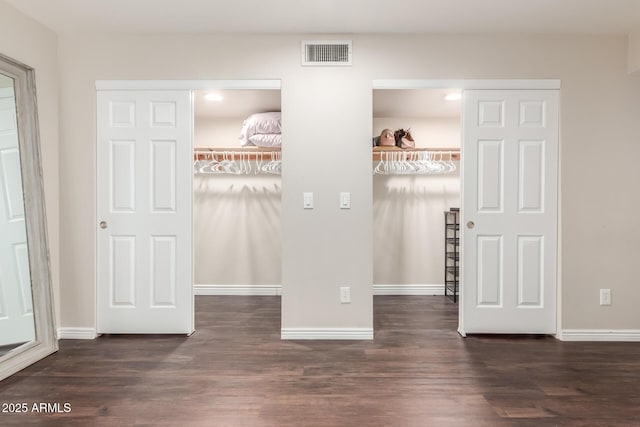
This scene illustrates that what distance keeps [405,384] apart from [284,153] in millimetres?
1860

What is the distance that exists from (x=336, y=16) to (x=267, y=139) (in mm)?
1675

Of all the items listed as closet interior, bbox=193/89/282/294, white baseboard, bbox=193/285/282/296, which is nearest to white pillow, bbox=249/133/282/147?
closet interior, bbox=193/89/282/294

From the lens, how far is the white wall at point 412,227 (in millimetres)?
4586

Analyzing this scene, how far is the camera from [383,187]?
4578 millimetres

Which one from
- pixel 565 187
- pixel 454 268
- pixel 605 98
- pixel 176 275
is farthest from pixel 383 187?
pixel 176 275

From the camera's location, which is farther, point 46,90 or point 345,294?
point 345,294

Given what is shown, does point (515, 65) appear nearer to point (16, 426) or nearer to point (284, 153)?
point (284, 153)

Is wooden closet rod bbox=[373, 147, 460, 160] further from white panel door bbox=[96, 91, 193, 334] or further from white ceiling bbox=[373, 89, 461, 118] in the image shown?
white panel door bbox=[96, 91, 193, 334]

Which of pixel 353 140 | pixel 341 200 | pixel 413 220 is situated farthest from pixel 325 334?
pixel 413 220

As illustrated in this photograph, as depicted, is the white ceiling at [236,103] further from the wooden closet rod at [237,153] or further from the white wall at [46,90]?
the white wall at [46,90]

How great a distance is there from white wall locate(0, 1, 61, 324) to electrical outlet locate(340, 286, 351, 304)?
226cm

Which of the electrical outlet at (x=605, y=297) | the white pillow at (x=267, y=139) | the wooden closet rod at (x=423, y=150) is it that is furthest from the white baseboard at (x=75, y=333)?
the electrical outlet at (x=605, y=297)

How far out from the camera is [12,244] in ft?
8.34

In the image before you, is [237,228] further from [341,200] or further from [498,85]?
[498,85]
